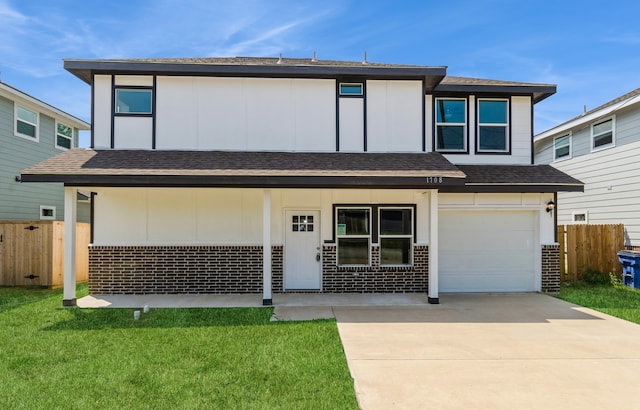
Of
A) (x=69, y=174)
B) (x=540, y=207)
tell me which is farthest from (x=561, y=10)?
(x=69, y=174)

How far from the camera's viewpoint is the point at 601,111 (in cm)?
1229

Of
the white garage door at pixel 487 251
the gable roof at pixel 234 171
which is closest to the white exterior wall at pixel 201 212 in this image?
the gable roof at pixel 234 171

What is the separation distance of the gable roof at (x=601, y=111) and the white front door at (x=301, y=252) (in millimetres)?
10000

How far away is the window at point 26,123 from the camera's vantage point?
1306 cm

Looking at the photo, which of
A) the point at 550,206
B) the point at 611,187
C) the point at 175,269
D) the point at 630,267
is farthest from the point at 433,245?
the point at 611,187

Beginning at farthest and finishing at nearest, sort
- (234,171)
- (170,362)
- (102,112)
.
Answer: (102,112)
(234,171)
(170,362)

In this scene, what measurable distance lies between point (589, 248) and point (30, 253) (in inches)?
627

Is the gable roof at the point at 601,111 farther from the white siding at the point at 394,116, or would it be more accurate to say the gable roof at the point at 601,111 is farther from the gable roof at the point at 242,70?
the white siding at the point at 394,116

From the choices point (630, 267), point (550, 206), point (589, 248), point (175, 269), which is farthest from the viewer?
point (589, 248)

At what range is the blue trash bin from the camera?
1019cm

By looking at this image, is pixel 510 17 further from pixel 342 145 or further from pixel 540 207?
pixel 342 145

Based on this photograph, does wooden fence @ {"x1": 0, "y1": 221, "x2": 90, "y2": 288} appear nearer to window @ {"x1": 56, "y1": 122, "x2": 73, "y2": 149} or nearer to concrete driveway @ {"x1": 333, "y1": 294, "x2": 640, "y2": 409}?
window @ {"x1": 56, "y1": 122, "x2": 73, "y2": 149}

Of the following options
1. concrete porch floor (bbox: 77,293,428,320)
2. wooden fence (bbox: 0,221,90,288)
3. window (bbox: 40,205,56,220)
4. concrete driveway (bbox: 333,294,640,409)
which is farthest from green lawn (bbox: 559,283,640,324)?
window (bbox: 40,205,56,220)

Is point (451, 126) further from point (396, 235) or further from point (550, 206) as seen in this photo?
point (396, 235)
